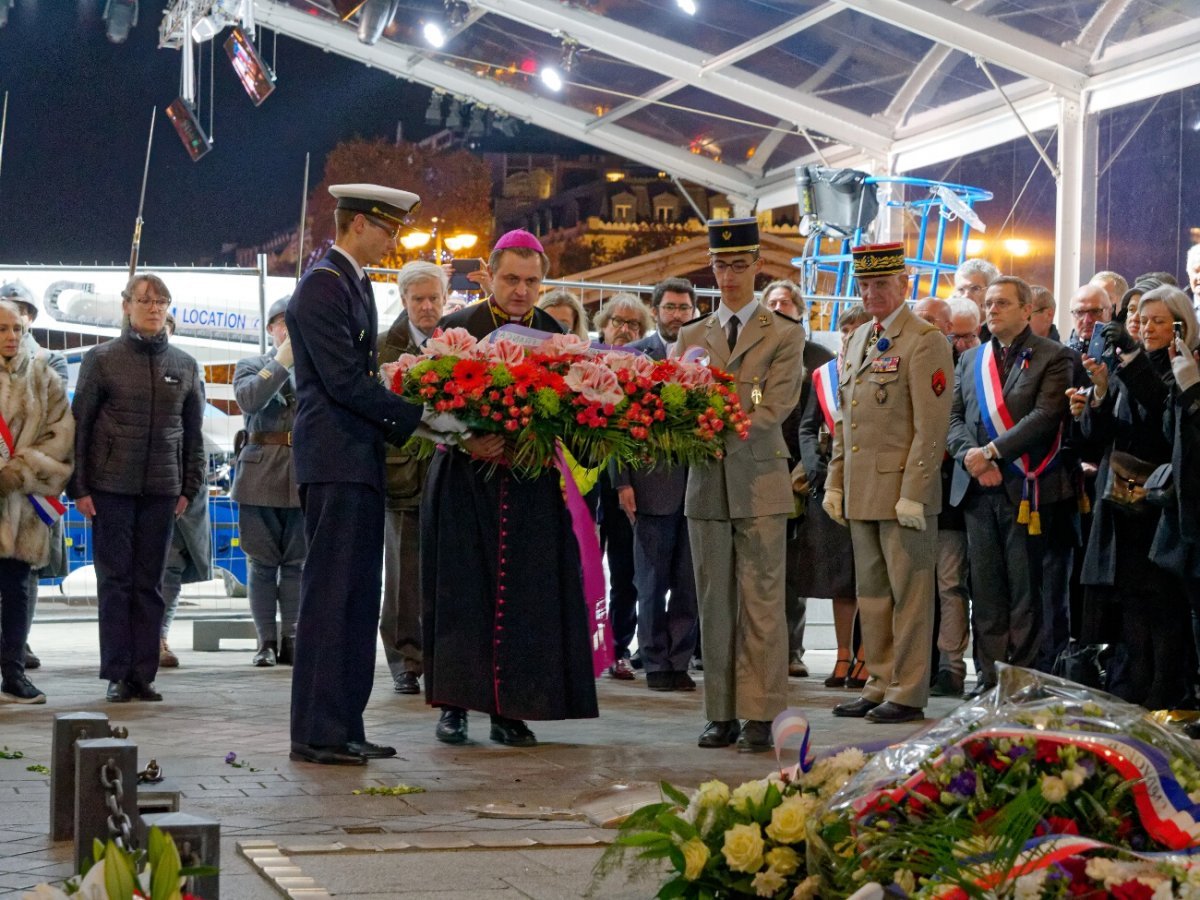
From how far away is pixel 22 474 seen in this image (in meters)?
7.62

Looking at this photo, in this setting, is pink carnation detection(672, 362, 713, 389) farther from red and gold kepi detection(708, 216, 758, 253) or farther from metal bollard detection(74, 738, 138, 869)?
metal bollard detection(74, 738, 138, 869)

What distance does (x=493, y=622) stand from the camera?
20.8ft

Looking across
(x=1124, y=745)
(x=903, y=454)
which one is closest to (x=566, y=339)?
(x=903, y=454)

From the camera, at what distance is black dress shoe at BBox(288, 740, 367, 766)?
18.9 ft

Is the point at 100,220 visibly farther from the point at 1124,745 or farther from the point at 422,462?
the point at 1124,745

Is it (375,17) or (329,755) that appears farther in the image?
(375,17)

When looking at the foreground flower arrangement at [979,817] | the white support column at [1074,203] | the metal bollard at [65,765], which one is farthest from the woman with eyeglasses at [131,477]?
the white support column at [1074,203]

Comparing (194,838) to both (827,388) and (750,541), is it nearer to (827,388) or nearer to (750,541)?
(750,541)

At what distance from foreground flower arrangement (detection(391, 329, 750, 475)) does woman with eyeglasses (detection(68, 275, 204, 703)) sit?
1.99m

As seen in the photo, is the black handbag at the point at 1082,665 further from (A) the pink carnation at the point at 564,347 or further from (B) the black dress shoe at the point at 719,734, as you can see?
(A) the pink carnation at the point at 564,347

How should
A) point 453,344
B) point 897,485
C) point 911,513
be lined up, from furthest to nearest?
point 897,485 → point 911,513 → point 453,344

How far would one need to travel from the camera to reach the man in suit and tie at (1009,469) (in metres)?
7.72

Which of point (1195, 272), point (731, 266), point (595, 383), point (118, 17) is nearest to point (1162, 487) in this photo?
point (1195, 272)

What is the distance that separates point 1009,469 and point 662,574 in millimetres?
1799
